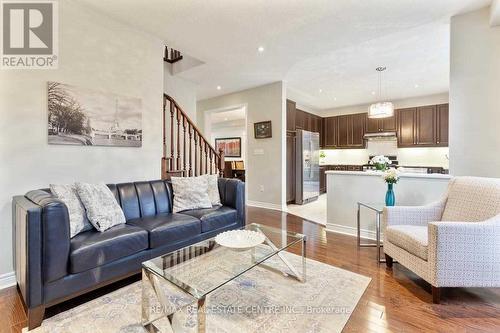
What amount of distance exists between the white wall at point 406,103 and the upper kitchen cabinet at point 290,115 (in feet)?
8.94

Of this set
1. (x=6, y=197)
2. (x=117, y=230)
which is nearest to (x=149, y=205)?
(x=117, y=230)

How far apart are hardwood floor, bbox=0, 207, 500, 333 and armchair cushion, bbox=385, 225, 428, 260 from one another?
0.33 metres

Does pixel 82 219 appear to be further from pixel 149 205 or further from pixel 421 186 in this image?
pixel 421 186

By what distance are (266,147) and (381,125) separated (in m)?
3.81

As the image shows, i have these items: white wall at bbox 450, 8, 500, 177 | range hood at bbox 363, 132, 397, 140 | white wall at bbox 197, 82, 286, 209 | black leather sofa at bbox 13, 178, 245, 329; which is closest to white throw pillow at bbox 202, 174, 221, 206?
black leather sofa at bbox 13, 178, 245, 329

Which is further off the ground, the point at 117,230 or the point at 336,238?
the point at 117,230

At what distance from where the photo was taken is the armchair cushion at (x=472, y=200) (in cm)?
202

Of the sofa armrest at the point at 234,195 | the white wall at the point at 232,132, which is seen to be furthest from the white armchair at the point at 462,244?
the white wall at the point at 232,132

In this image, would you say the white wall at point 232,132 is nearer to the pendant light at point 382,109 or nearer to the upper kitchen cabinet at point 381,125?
the upper kitchen cabinet at point 381,125

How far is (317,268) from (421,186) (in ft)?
5.63

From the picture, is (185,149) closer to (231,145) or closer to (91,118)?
(91,118)

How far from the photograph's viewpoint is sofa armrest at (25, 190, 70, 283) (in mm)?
1613

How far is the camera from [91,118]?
268cm

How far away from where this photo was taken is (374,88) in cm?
582
